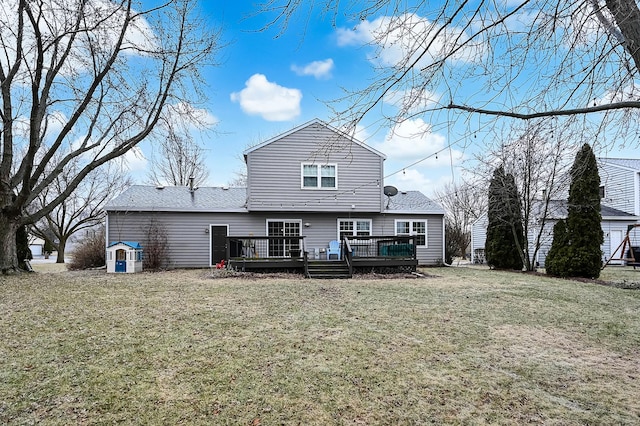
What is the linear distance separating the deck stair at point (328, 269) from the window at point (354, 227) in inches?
139

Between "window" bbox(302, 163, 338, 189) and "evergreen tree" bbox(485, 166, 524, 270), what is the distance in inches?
256

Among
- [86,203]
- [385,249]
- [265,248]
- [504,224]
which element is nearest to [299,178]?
[265,248]

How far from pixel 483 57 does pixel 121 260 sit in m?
13.8

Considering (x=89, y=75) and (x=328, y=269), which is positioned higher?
(x=89, y=75)

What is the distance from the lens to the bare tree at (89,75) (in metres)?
10.0

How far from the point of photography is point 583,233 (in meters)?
13.4

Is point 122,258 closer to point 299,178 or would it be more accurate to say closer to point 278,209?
point 278,209

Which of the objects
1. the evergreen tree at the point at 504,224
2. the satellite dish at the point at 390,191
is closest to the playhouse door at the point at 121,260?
the satellite dish at the point at 390,191

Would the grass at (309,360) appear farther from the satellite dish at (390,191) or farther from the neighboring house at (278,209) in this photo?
the satellite dish at (390,191)

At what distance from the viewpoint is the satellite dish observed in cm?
1912

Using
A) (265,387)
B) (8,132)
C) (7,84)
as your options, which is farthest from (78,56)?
(265,387)

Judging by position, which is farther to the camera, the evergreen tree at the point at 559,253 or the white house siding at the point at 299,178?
the white house siding at the point at 299,178

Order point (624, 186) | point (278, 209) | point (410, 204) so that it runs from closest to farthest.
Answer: point (278, 209) → point (410, 204) → point (624, 186)

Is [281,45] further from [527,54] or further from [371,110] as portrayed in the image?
[527,54]
